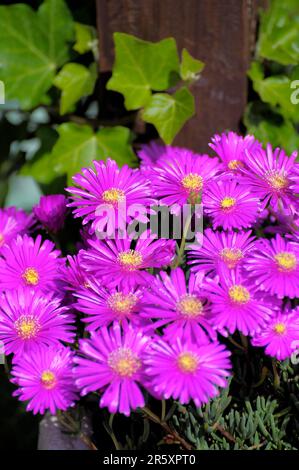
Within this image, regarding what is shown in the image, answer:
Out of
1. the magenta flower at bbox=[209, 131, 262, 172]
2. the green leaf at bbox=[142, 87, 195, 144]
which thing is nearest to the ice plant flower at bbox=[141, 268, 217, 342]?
the magenta flower at bbox=[209, 131, 262, 172]

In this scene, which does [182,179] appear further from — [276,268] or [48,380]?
[48,380]

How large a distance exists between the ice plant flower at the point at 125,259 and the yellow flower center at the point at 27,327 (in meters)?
0.09

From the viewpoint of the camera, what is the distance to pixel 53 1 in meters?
1.41

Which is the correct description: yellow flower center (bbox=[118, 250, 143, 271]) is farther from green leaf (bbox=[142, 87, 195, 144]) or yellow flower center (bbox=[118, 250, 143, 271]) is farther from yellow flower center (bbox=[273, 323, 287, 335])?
green leaf (bbox=[142, 87, 195, 144])

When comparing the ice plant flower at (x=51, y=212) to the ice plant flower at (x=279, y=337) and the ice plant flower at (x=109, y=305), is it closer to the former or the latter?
the ice plant flower at (x=109, y=305)

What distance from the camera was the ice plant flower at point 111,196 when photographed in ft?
2.83

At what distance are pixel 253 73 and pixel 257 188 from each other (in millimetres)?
482

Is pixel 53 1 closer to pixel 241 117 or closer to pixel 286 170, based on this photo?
pixel 241 117

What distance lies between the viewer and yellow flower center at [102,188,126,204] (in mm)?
879

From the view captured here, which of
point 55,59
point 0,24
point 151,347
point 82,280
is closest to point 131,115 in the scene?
point 55,59

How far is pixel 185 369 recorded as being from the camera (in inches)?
28.9

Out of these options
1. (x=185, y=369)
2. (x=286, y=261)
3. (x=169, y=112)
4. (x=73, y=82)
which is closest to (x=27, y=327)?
(x=185, y=369)

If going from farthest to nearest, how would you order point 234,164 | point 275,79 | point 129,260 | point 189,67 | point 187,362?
point 275,79
point 189,67
point 234,164
point 129,260
point 187,362

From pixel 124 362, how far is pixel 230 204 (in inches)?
10.1
